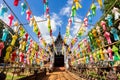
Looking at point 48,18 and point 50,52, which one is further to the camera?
point 50,52

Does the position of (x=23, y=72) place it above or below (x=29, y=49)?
below

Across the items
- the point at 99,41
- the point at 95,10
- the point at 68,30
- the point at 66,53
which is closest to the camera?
the point at 95,10

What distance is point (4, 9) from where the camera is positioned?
6.09 meters

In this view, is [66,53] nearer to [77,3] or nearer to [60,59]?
[60,59]

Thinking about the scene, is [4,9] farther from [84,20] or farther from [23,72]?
[23,72]

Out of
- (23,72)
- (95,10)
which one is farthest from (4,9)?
(23,72)

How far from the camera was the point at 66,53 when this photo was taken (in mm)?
25531

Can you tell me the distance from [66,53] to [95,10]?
19.1m

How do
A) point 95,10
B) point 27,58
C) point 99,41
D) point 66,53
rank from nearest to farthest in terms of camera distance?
1. point 95,10
2. point 99,41
3. point 27,58
4. point 66,53

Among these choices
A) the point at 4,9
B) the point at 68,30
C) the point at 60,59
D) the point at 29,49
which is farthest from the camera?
the point at 60,59

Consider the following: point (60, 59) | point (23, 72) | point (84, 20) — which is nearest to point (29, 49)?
point (23, 72)

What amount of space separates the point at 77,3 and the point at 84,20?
1.80m

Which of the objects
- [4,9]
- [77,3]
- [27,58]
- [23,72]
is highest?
[77,3]

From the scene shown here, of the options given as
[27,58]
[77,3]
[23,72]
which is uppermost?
[77,3]
